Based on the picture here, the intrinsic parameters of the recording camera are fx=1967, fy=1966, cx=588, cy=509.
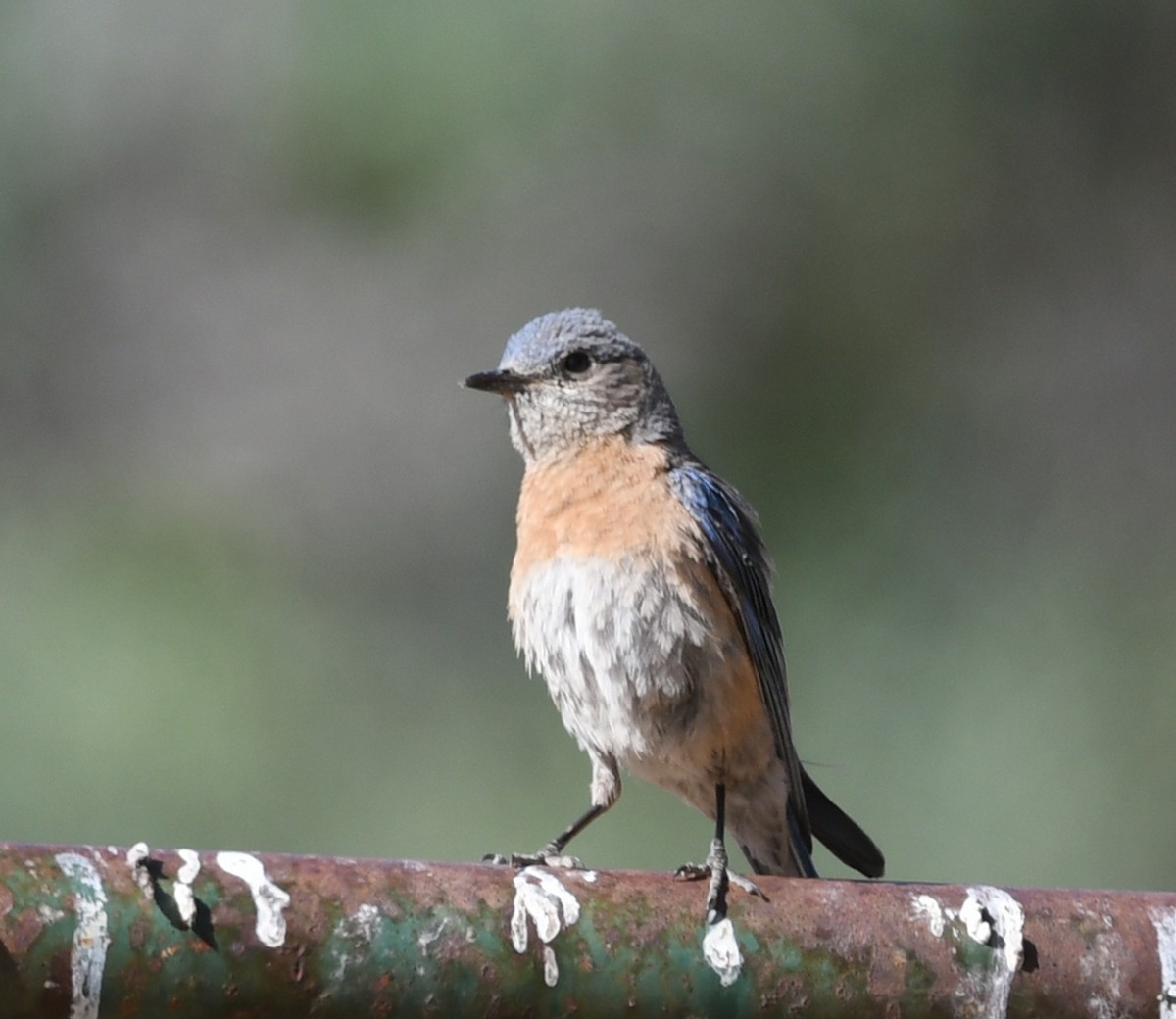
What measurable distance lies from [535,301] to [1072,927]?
610 cm

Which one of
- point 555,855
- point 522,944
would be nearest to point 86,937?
point 522,944

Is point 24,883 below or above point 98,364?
below

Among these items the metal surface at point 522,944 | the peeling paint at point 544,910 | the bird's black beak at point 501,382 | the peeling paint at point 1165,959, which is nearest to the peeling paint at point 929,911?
the metal surface at point 522,944

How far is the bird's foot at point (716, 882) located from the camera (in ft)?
9.10

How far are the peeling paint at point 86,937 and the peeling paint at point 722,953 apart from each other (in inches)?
32.5

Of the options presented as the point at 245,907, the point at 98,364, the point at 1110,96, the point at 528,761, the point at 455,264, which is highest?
the point at 1110,96

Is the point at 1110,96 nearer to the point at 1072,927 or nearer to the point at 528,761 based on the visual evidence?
the point at 528,761

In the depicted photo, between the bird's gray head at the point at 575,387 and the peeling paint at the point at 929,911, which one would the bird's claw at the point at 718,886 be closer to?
the peeling paint at the point at 929,911

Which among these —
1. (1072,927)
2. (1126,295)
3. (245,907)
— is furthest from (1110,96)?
(245,907)

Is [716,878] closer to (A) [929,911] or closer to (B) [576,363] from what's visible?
(A) [929,911]

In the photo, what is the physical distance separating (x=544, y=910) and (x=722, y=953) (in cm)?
26

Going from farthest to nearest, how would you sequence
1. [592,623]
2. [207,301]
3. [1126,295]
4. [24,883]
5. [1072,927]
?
[207,301] < [1126,295] < [592,623] < [1072,927] < [24,883]

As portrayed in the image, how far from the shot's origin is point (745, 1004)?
2.72 meters

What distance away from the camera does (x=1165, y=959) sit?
2896 millimetres
